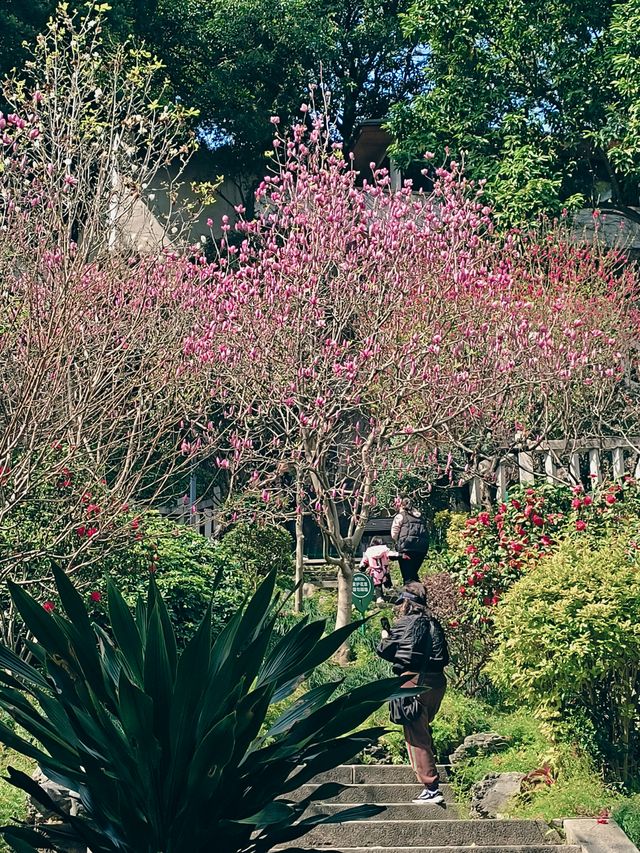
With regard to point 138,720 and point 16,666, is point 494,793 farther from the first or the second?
point 16,666

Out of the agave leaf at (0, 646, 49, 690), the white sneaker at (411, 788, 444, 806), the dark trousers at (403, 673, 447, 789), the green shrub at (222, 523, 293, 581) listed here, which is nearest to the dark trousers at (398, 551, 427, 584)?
the dark trousers at (403, 673, 447, 789)

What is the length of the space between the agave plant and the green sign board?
8.36m

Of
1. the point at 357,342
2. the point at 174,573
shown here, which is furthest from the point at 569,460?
the point at 174,573

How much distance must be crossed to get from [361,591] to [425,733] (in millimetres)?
5601

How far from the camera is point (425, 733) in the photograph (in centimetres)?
870

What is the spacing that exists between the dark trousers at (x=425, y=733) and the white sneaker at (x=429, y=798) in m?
0.05

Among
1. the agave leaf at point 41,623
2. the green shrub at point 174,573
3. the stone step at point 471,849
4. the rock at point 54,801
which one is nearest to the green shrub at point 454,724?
the stone step at point 471,849

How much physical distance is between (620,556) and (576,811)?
2.31 meters

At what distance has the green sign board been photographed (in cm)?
1420

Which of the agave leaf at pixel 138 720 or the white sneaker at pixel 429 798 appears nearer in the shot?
the agave leaf at pixel 138 720

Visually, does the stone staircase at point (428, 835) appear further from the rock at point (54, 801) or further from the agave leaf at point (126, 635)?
the agave leaf at point (126, 635)

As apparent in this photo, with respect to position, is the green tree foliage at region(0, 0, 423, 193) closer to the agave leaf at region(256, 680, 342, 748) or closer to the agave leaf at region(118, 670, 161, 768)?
the agave leaf at region(256, 680, 342, 748)

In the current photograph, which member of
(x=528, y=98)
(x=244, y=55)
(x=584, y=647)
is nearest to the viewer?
(x=584, y=647)

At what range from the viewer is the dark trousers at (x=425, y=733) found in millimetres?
8688
